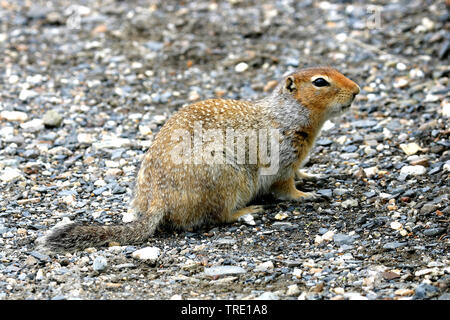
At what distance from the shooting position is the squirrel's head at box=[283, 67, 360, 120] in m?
6.05

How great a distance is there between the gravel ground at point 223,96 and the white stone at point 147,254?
0.01 metres

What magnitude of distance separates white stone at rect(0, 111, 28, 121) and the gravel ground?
2 cm

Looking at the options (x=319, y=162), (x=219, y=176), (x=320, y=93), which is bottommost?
(x=319, y=162)

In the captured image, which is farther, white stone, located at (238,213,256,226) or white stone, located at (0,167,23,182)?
white stone, located at (0,167,23,182)

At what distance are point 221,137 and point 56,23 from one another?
5.94 metres

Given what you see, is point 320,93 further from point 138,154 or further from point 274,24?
point 274,24

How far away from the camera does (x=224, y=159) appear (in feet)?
18.5

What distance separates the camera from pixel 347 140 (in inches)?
287

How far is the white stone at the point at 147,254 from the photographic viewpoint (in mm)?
5078

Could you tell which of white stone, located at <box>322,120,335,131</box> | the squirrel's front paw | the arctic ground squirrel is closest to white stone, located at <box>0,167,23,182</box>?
the arctic ground squirrel

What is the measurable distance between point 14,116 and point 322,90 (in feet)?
13.2

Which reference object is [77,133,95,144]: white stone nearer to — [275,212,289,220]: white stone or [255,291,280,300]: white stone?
[275,212,289,220]: white stone

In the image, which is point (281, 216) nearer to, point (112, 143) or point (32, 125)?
point (112, 143)
